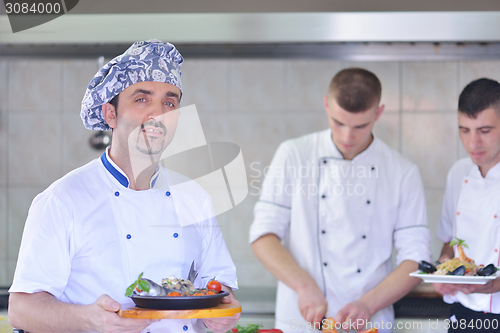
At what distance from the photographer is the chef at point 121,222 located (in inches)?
39.4

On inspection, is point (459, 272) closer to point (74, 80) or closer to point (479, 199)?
point (479, 199)

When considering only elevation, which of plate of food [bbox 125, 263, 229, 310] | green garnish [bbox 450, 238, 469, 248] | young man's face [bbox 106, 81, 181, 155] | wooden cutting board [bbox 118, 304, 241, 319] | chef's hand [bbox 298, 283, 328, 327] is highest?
young man's face [bbox 106, 81, 181, 155]

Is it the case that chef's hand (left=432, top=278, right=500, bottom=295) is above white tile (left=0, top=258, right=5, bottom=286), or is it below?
above

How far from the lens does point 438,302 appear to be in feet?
6.99

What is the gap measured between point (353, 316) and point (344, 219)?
356mm

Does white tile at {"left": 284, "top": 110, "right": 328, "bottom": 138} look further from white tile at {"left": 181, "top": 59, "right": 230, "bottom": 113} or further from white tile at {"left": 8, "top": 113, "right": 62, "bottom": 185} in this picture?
white tile at {"left": 8, "top": 113, "right": 62, "bottom": 185}

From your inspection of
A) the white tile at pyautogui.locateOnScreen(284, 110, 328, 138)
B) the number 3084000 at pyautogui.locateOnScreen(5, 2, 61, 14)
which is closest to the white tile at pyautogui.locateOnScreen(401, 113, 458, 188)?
the white tile at pyautogui.locateOnScreen(284, 110, 328, 138)

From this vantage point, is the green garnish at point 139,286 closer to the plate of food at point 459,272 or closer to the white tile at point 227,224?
the plate of food at point 459,272

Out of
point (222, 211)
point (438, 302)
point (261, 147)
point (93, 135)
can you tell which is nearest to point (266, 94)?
point (261, 147)

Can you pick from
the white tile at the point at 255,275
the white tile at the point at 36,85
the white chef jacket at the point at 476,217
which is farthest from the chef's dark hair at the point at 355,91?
the white tile at the point at 36,85

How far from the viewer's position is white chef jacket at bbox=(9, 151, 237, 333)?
1.01 meters

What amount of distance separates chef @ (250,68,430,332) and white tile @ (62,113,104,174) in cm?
111

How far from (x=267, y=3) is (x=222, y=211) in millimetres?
1239

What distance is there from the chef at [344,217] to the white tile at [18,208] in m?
1.30
